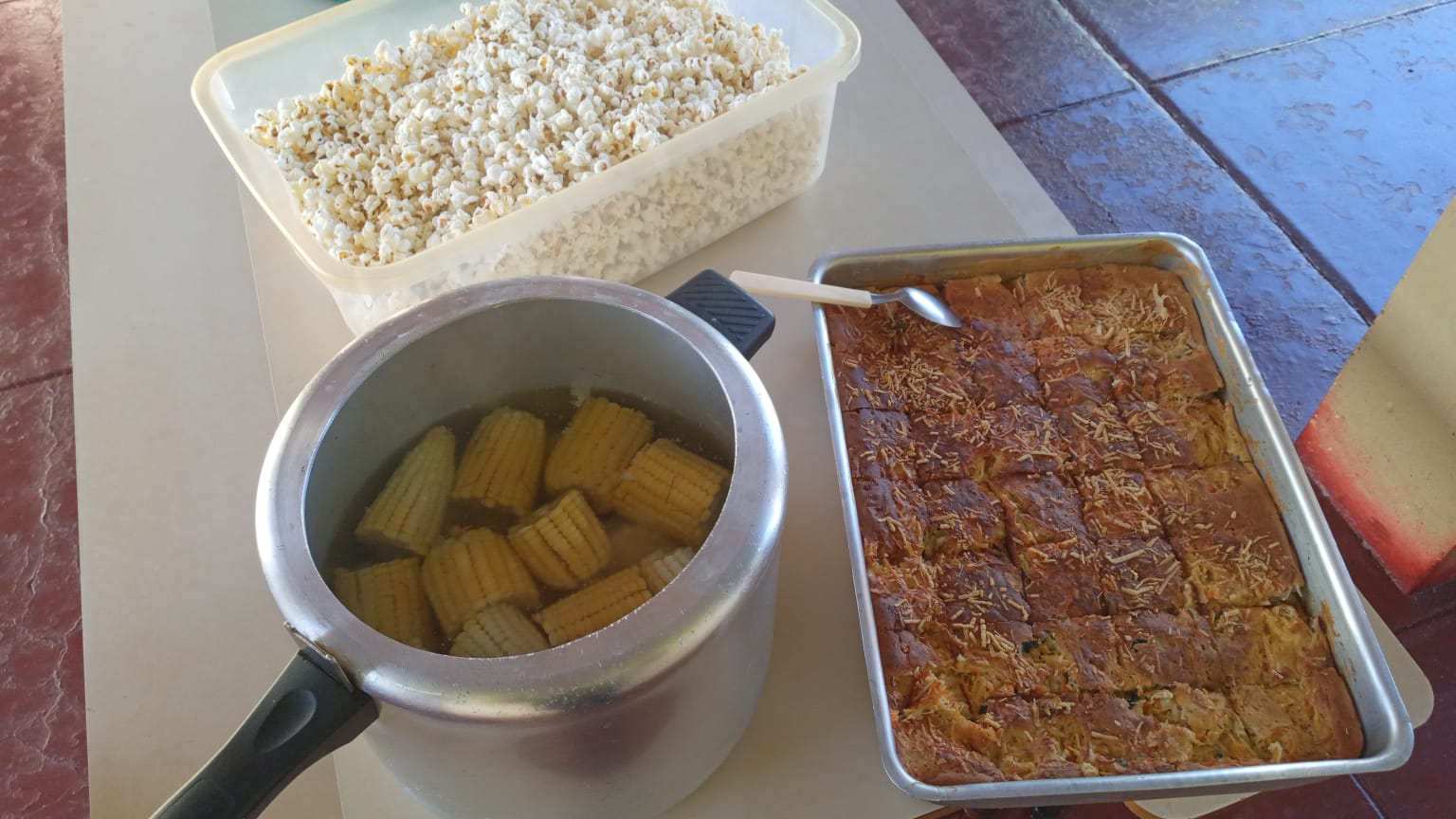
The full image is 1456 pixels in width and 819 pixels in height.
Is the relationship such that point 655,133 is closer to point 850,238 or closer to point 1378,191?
point 850,238

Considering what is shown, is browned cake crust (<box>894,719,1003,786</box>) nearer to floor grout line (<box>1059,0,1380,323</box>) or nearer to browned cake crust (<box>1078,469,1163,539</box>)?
browned cake crust (<box>1078,469,1163,539</box>)

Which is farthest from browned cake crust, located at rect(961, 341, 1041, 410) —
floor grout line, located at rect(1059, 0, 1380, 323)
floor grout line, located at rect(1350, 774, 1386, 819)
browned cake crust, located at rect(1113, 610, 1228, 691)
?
floor grout line, located at rect(1059, 0, 1380, 323)

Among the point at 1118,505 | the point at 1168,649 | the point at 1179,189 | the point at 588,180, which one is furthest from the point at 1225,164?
the point at 588,180

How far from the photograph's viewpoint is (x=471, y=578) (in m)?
0.58

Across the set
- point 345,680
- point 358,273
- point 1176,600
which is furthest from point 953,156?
point 345,680

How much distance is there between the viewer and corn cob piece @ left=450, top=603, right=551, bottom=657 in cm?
54

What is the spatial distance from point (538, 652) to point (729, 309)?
11.8 inches

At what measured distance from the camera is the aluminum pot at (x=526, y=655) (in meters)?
0.44

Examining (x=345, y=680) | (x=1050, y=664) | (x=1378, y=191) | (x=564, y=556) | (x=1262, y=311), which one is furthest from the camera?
(x=1378, y=191)

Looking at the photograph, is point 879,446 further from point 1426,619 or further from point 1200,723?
point 1426,619

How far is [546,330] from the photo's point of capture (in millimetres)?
619

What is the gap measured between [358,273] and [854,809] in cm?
54

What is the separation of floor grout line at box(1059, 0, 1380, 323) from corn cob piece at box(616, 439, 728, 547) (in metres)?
1.24

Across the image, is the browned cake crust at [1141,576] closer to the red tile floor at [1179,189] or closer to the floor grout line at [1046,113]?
the red tile floor at [1179,189]
